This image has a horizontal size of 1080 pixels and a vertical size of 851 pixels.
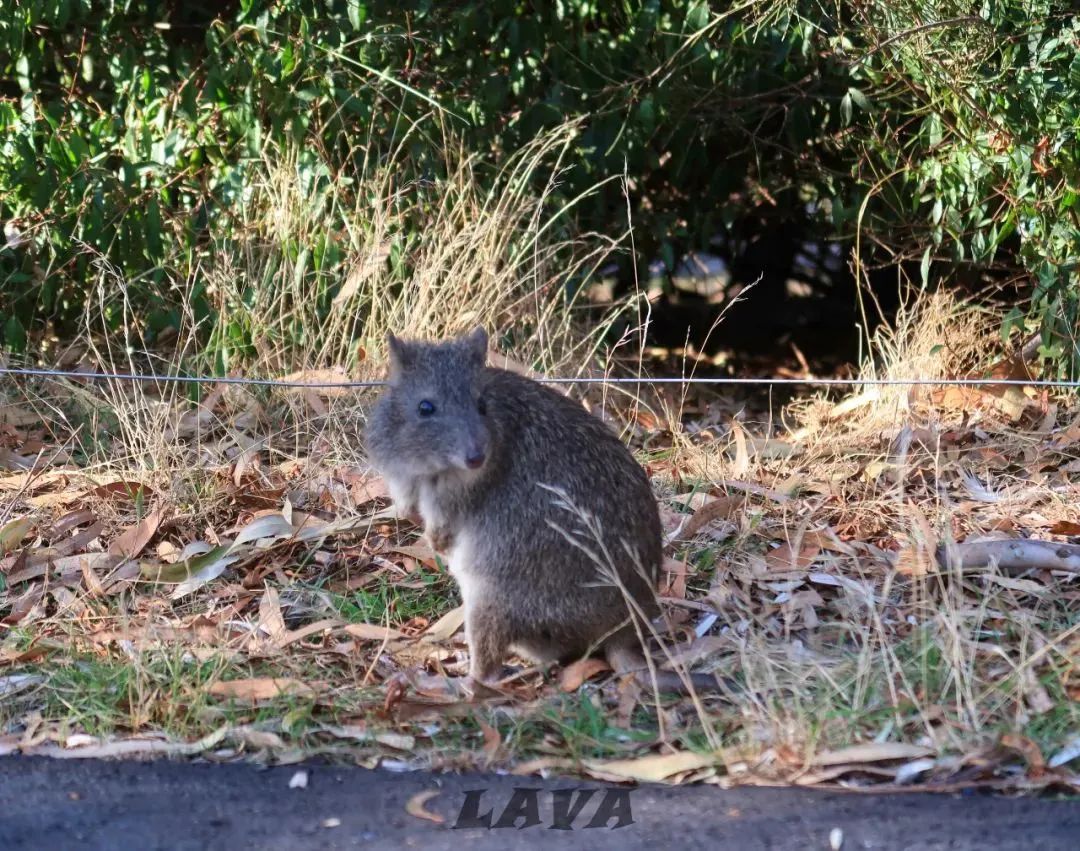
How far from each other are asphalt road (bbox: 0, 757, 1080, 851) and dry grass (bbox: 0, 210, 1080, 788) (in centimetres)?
12

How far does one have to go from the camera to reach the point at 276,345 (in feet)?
23.0

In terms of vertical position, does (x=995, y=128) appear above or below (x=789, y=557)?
above

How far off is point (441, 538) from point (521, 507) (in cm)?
29

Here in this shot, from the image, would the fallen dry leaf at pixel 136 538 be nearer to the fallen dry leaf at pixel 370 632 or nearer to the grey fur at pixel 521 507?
the fallen dry leaf at pixel 370 632

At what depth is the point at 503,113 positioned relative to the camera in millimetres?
8141

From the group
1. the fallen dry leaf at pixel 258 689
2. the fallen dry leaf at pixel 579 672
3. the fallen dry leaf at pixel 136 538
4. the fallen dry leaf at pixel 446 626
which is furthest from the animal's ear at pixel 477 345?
the fallen dry leaf at pixel 136 538

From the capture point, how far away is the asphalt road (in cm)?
339

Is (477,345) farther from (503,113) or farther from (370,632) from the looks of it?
(503,113)

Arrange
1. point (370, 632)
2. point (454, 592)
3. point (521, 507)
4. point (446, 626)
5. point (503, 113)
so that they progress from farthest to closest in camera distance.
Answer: point (503, 113), point (454, 592), point (446, 626), point (370, 632), point (521, 507)

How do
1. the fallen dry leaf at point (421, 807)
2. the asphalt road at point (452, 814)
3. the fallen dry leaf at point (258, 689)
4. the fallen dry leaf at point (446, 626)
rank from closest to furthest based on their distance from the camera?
the asphalt road at point (452, 814) → the fallen dry leaf at point (421, 807) → the fallen dry leaf at point (258, 689) → the fallen dry leaf at point (446, 626)

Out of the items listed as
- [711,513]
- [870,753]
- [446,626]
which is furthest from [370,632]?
[870,753]

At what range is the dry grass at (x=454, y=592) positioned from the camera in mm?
3930

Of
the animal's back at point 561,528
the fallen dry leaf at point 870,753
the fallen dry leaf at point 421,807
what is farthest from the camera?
the animal's back at point 561,528

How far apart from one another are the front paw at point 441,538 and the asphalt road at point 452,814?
2.90 ft
